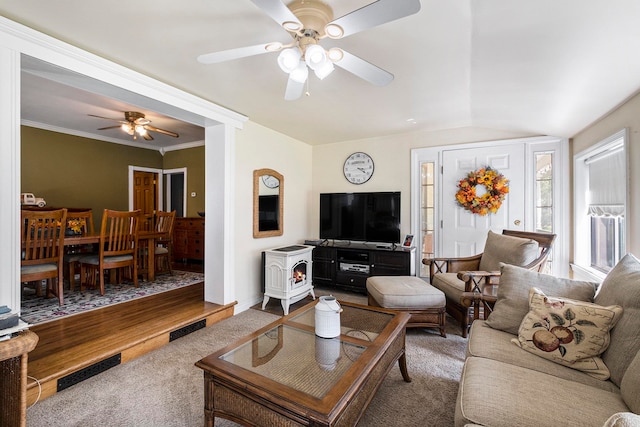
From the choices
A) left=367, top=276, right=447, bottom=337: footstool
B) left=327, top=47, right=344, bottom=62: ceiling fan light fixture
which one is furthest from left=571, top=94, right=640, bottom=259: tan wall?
left=327, top=47, right=344, bottom=62: ceiling fan light fixture

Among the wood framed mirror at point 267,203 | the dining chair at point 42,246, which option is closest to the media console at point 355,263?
the wood framed mirror at point 267,203

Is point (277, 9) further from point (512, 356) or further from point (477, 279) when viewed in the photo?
point (477, 279)

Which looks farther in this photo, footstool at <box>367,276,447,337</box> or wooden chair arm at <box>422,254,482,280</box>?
wooden chair arm at <box>422,254,482,280</box>

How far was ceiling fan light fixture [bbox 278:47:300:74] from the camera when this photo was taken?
1.63m

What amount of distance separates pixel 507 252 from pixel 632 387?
1865 mm

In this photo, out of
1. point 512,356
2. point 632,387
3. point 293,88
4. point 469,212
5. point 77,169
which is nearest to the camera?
point 632,387

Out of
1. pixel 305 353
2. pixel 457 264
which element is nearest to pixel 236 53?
pixel 305 353

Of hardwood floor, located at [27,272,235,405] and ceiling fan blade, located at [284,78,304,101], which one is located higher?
ceiling fan blade, located at [284,78,304,101]

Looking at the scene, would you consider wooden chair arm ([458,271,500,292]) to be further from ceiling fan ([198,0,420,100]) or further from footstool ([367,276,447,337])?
ceiling fan ([198,0,420,100])

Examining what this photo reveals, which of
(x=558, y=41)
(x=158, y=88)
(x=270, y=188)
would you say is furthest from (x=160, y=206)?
(x=558, y=41)

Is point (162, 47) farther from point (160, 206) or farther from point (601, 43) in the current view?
point (160, 206)

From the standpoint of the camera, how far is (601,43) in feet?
5.43

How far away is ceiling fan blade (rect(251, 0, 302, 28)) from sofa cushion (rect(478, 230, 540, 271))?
8.72 ft

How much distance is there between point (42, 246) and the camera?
3053 millimetres
